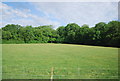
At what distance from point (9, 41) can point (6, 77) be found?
45.8 metres

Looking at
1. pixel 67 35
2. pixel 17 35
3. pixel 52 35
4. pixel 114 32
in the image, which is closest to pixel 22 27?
pixel 17 35

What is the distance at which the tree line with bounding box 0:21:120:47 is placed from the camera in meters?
39.7

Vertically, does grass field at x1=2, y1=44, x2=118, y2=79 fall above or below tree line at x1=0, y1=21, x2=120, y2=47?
below

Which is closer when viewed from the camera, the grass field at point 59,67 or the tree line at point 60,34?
the grass field at point 59,67

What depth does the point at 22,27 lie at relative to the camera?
53531 mm

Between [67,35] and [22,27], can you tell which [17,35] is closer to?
[22,27]

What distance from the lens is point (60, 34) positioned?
179 ft

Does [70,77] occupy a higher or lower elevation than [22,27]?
lower

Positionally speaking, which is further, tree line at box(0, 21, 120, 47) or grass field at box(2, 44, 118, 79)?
tree line at box(0, 21, 120, 47)

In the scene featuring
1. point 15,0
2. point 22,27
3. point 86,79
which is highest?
point 22,27

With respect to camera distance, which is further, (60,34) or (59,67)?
(60,34)

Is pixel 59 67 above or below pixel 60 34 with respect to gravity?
below

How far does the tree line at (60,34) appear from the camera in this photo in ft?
130

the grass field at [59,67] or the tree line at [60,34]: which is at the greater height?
the tree line at [60,34]
